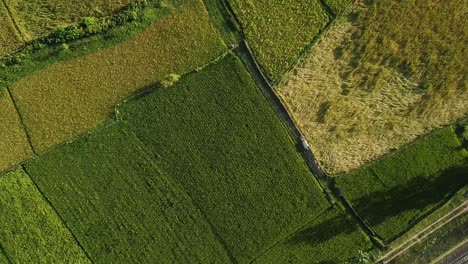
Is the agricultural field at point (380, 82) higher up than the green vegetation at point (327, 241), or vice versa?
the agricultural field at point (380, 82)

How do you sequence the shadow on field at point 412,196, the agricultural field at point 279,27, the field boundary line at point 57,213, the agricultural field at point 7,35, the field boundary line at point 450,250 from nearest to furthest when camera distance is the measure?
the field boundary line at point 450,250, the shadow on field at point 412,196, the field boundary line at point 57,213, the agricultural field at point 279,27, the agricultural field at point 7,35

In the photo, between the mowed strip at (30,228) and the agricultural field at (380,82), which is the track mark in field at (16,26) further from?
the agricultural field at (380,82)

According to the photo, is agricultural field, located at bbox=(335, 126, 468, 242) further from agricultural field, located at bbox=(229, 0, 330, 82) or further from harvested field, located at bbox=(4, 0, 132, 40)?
harvested field, located at bbox=(4, 0, 132, 40)

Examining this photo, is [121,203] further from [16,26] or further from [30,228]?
[16,26]

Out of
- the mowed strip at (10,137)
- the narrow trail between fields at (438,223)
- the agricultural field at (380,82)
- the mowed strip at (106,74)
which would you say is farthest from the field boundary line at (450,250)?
the mowed strip at (10,137)

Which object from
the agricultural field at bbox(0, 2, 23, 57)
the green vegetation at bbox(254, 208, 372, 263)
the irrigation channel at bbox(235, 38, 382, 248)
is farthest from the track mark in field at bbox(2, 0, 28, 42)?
the green vegetation at bbox(254, 208, 372, 263)

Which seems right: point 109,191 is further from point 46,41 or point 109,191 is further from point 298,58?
point 298,58
